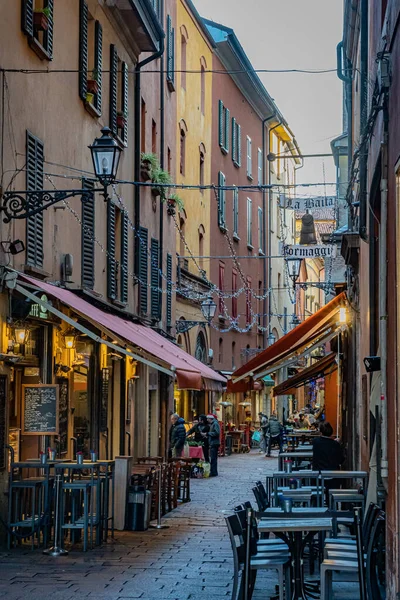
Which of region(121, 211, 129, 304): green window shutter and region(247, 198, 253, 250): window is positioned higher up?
region(247, 198, 253, 250): window

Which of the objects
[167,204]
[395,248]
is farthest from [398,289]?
[167,204]

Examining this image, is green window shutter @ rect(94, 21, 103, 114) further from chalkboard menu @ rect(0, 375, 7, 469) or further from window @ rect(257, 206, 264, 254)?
window @ rect(257, 206, 264, 254)

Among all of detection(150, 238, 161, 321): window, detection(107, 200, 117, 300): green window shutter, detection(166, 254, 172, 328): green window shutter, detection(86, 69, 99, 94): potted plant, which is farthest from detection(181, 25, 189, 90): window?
detection(86, 69, 99, 94): potted plant

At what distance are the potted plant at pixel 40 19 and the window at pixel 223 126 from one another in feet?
90.8

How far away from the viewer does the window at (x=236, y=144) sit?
46.5 m

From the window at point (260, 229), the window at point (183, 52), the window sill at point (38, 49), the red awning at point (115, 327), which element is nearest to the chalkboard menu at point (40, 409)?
the red awning at point (115, 327)

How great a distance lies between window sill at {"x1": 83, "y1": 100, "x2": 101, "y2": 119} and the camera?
19109mm

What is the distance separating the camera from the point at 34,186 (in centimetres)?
1562

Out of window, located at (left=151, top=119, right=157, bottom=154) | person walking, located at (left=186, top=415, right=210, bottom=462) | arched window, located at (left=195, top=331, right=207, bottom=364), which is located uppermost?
window, located at (left=151, top=119, right=157, bottom=154)

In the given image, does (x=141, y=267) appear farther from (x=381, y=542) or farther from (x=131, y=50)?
(x=381, y=542)

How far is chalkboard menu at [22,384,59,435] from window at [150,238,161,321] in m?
11.7

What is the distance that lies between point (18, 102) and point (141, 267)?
10.5 metres

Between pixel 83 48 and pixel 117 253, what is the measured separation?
509 centimetres

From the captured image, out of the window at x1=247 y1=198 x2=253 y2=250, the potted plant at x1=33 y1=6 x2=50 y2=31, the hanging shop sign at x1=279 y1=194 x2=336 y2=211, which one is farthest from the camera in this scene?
the window at x1=247 y1=198 x2=253 y2=250
